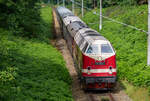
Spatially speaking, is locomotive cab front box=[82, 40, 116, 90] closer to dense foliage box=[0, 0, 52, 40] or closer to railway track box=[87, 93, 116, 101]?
railway track box=[87, 93, 116, 101]

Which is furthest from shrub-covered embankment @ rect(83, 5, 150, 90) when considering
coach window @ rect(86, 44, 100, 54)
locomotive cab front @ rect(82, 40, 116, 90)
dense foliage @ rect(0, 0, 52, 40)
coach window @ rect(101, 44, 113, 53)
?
dense foliage @ rect(0, 0, 52, 40)

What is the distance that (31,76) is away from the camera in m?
17.4

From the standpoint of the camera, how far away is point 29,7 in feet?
112

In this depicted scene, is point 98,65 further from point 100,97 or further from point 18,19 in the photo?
point 18,19

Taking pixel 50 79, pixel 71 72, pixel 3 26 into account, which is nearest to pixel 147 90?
pixel 50 79

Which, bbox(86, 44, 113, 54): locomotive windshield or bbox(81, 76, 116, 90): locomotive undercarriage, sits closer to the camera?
bbox(81, 76, 116, 90): locomotive undercarriage

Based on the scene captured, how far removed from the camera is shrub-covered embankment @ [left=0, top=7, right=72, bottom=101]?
13.1m

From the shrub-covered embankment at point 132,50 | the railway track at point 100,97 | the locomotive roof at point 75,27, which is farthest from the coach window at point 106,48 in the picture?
the locomotive roof at point 75,27

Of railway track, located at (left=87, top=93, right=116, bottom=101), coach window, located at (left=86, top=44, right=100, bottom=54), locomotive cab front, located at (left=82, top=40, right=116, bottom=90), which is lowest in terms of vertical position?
railway track, located at (left=87, top=93, right=116, bottom=101)

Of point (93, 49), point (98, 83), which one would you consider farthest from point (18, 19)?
point (98, 83)

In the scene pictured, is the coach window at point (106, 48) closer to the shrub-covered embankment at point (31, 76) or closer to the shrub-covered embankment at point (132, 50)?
the shrub-covered embankment at point (132, 50)

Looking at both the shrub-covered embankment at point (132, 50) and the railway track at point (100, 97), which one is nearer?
the railway track at point (100, 97)

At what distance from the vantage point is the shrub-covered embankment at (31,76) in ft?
42.9

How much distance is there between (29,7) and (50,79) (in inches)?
734
